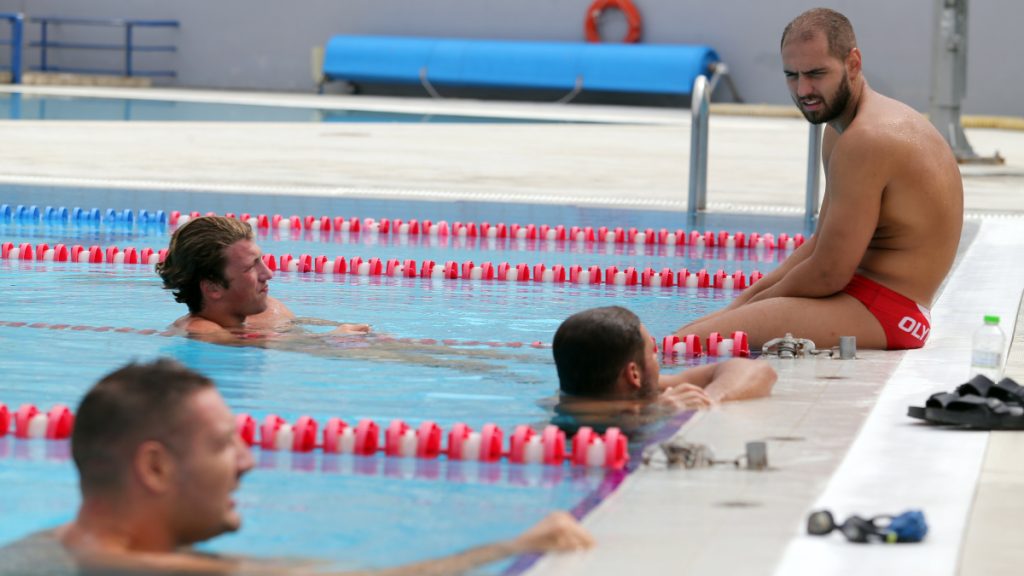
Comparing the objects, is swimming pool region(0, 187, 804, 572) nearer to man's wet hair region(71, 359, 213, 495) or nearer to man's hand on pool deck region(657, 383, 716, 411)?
man's hand on pool deck region(657, 383, 716, 411)

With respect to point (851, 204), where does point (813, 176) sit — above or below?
above

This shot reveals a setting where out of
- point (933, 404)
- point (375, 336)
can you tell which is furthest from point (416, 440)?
point (375, 336)

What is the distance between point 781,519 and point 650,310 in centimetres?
405

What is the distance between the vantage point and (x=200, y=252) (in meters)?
6.44

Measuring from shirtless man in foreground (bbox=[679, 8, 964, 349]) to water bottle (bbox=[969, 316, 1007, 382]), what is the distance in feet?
2.03

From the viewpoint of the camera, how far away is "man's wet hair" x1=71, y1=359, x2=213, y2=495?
304 cm

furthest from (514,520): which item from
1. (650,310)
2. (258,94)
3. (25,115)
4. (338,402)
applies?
(258,94)

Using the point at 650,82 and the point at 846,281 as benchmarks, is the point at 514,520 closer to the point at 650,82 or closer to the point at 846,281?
the point at 846,281

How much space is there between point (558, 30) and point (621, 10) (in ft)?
4.59

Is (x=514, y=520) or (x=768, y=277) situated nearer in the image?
(x=514, y=520)

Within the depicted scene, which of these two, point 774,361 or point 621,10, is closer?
point 774,361

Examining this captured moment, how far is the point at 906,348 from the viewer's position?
6438 mm

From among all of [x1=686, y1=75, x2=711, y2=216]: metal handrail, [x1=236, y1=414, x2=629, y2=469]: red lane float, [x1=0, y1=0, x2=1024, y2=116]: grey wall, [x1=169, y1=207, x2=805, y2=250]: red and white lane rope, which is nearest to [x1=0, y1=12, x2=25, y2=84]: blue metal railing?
[x1=0, y1=0, x2=1024, y2=116]: grey wall

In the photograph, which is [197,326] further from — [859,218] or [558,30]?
[558,30]
